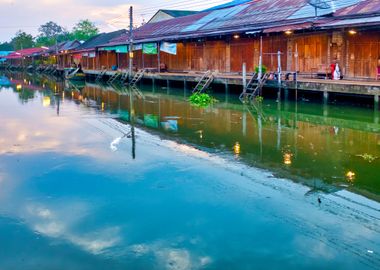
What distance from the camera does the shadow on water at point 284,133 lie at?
30.3ft

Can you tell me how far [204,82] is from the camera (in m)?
26.9

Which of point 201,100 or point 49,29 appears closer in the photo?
point 201,100

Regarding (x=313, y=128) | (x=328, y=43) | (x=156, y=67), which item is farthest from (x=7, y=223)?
(x=156, y=67)

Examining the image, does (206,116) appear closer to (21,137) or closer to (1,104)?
(21,137)

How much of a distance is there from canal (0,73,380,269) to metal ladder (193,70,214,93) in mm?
10225

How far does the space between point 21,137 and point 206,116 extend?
6860 mm

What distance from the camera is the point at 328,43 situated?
2180cm

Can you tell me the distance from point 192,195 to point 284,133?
21.3 feet

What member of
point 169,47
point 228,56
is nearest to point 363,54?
point 228,56

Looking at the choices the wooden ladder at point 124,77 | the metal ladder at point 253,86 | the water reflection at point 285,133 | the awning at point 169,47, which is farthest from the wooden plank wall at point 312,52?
Answer: the wooden ladder at point 124,77

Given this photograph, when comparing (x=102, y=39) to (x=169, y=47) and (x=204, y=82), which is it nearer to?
(x=169, y=47)

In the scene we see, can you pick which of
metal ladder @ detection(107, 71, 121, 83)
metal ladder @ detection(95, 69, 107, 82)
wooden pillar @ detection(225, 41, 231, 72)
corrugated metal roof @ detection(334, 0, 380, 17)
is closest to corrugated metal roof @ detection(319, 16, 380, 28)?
corrugated metal roof @ detection(334, 0, 380, 17)

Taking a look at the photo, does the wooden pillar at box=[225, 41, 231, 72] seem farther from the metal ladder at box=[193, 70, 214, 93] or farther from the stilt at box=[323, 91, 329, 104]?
the stilt at box=[323, 91, 329, 104]

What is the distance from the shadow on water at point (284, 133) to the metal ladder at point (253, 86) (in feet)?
2.52
